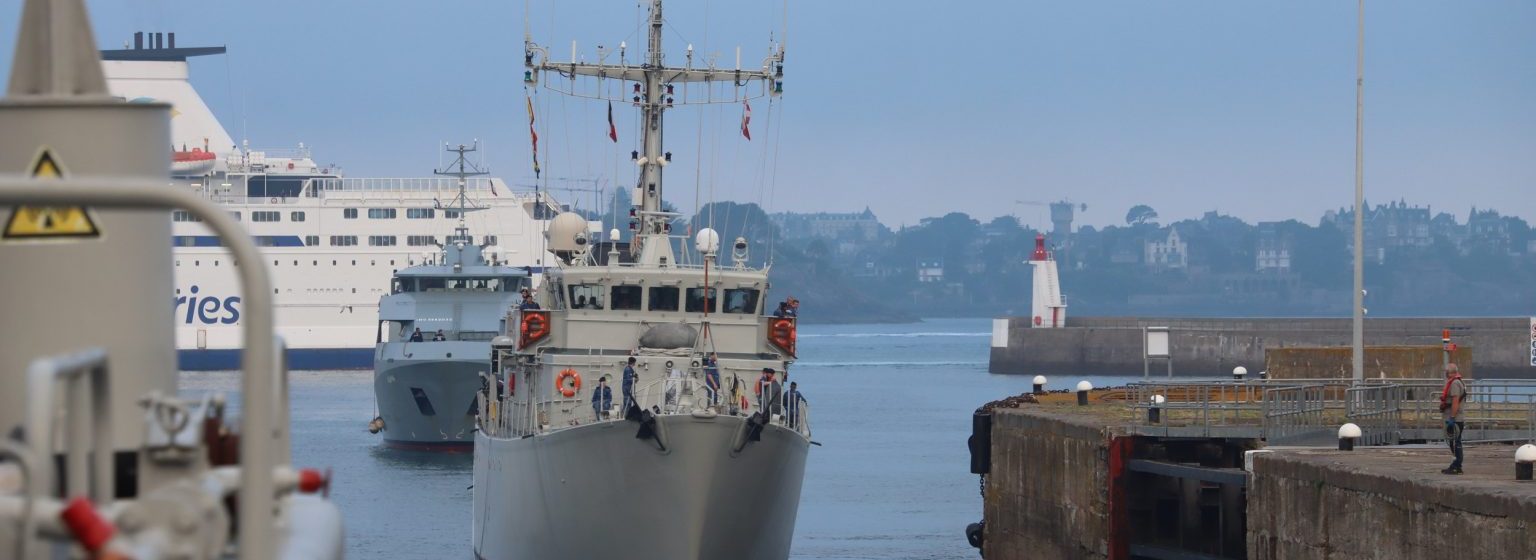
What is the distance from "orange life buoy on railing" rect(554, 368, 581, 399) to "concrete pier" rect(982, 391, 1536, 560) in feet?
21.2

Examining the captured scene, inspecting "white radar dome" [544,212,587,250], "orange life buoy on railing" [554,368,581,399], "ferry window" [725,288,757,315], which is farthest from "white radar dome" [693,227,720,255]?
"white radar dome" [544,212,587,250]

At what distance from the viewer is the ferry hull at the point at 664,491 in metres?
23.1

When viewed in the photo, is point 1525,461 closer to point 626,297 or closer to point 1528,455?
point 1528,455

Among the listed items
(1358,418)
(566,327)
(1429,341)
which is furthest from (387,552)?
(1429,341)

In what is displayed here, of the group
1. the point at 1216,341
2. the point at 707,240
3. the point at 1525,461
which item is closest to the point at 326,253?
the point at 1216,341

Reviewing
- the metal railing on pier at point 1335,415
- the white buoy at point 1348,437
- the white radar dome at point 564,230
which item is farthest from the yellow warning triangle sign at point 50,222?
the white radar dome at point 564,230

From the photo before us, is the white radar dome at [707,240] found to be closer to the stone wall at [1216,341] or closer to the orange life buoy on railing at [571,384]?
the orange life buoy on railing at [571,384]

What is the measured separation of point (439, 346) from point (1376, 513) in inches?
1649

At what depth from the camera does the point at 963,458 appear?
58594 mm

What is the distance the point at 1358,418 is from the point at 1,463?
22.5 metres

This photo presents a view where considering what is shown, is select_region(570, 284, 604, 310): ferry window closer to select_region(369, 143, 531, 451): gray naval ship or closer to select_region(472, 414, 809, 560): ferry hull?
select_region(472, 414, 809, 560): ferry hull

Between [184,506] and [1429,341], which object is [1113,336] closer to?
[1429,341]

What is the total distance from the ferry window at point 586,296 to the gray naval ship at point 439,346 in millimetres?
26876

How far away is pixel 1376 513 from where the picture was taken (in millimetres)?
17906
